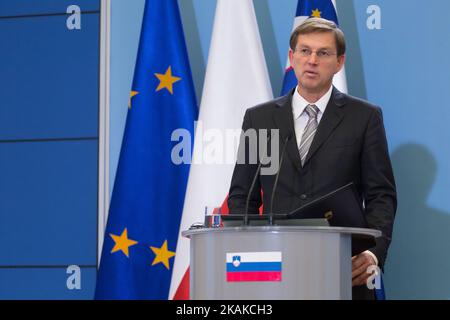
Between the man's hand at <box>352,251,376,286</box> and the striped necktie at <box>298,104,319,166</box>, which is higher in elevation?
the striped necktie at <box>298,104,319,166</box>

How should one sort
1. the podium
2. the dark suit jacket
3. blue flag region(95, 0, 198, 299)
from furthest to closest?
1. blue flag region(95, 0, 198, 299)
2. the dark suit jacket
3. the podium

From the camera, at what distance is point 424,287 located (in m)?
4.30

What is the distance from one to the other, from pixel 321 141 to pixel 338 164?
11 cm

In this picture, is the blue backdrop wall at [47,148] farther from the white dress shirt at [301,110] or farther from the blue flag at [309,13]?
the white dress shirt at [301,110]

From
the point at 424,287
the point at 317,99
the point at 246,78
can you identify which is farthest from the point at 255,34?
the point at 424,287

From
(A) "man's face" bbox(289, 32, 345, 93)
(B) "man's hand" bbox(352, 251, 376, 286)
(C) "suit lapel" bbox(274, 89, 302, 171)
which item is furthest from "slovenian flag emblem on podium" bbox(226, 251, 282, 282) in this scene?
(A) "man's face" bbox(289, 32, 345, 93)

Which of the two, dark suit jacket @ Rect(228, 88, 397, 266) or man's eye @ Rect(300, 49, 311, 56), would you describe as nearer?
dark suit jacket @ Rect(228, 88, 397, 266)

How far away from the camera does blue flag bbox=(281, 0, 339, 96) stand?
432 cm

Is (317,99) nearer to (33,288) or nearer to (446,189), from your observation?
(446,189)

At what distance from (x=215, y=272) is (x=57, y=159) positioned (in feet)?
7.68

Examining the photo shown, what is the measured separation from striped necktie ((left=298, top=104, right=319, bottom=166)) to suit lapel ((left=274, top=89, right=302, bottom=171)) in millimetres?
39

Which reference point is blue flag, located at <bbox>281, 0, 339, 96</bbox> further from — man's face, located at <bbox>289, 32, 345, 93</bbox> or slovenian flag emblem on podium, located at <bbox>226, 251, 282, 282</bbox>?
slovenian flag emblem on podium, located at <bbox>226, 251, 282, 282</bbox>

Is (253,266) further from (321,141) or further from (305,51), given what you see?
(305,51)

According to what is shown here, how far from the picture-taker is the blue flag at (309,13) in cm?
432
